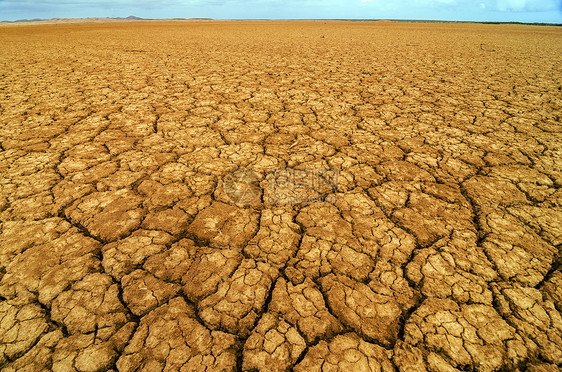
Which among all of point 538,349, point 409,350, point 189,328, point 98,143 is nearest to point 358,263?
point 409,350

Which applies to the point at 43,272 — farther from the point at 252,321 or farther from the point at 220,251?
the point at 252,321

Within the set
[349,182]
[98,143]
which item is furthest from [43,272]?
[349,182]

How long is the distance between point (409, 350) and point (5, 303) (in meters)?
1.77

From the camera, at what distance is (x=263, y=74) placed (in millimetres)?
4918

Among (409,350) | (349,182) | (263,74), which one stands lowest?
(409,350)

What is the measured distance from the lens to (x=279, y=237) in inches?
59.3

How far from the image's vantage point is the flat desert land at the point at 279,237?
3.34 ft

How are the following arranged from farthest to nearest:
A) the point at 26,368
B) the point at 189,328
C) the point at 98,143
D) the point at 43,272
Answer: the point at 98,143 < the point at 43,272 < the point at 189,328 < the point at 26,368

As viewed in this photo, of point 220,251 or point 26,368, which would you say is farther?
point 220,251

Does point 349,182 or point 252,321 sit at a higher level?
point 349,182

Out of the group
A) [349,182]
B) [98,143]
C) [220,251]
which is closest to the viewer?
[220,251]

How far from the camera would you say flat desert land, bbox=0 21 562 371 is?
102cm

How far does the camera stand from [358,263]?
4.43ft

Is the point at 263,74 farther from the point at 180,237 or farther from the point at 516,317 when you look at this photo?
the point at 516,317
